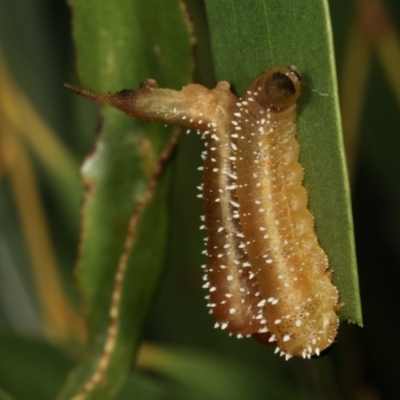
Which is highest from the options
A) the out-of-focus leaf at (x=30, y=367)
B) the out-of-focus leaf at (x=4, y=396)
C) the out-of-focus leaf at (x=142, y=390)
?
the out-of-focus leaf at (x=4, y=396)

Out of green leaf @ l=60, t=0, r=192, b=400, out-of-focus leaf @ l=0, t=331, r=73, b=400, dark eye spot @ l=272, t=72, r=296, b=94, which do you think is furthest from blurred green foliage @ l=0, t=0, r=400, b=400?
dark eye spot @ l=272, t=72, r=296, b=94

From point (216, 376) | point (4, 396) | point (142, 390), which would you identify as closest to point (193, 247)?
point (216, 376)

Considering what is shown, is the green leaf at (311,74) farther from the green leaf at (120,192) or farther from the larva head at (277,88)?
the green leaf at (120,192)

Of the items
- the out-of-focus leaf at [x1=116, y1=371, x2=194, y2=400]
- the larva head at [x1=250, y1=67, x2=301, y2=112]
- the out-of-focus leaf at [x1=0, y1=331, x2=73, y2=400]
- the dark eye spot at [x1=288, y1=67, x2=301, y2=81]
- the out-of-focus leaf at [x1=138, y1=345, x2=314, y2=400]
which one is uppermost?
the dark eye spot at [x1=288, y1=67, x2=301, y2=81]

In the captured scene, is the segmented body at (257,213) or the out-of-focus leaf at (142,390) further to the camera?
the out-of-focus leaf at (142,390)

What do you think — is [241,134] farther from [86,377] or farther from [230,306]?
[86,377]

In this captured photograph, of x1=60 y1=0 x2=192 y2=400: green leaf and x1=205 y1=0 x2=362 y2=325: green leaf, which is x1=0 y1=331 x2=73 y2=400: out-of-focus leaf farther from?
x1=205 y1=0 x2=362 y2=325: green leaf

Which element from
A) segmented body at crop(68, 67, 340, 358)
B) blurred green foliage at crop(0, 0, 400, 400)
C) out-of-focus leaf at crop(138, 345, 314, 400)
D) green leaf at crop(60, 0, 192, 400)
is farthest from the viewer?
out-of-focus leaf at crop(138, 345, 314, 400)

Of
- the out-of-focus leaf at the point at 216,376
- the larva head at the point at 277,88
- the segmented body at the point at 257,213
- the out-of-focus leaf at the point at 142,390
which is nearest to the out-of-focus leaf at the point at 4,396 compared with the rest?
the out-of-focus leaf at the point at 142,390
